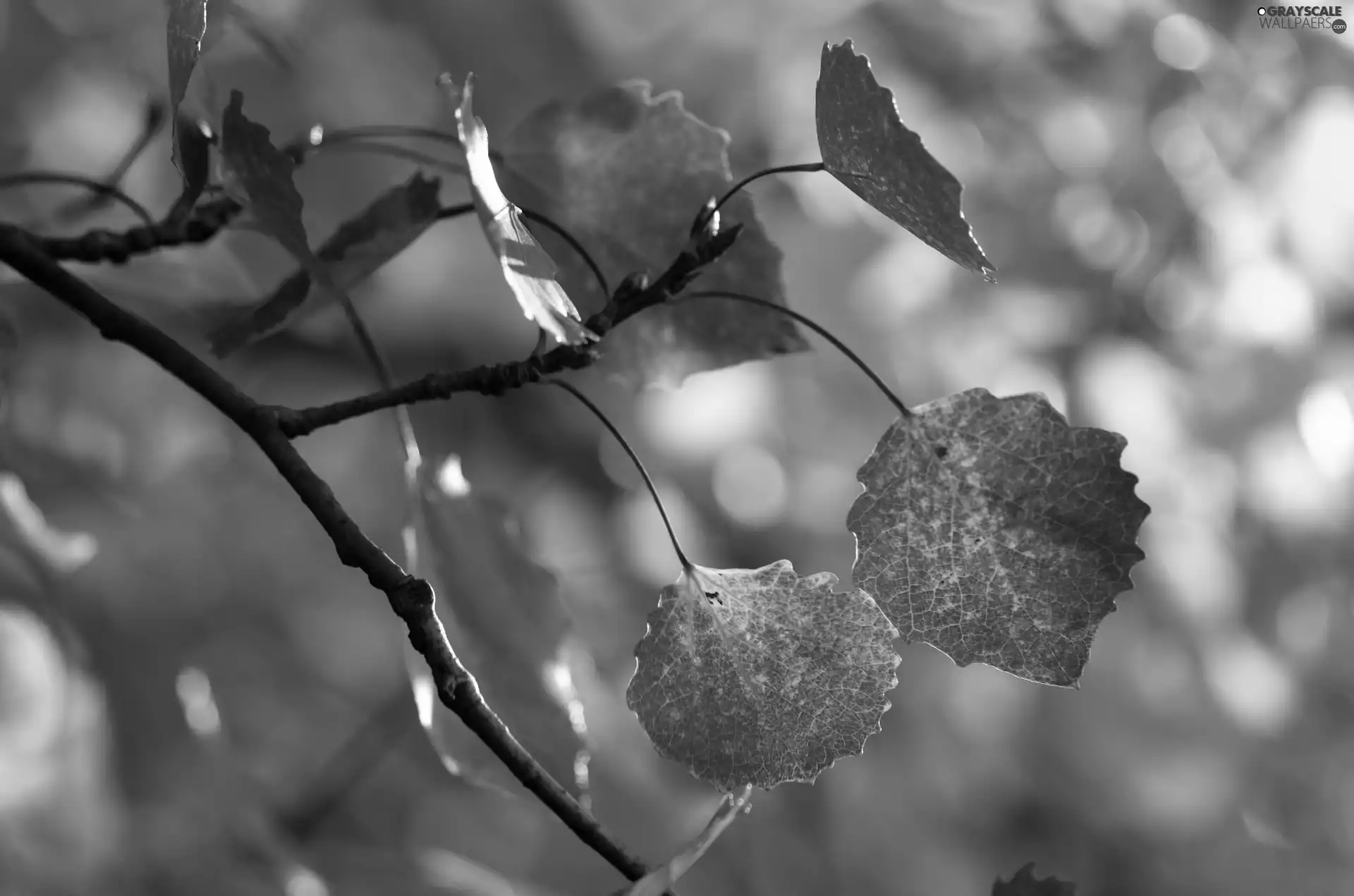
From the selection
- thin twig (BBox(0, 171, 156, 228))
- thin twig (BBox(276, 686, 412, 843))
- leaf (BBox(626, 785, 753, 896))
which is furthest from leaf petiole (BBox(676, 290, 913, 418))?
thin twig (BBox(276, 686, 412, 843))

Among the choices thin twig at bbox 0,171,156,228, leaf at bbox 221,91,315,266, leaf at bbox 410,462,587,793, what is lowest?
leaf at bbox 410,462,587,793

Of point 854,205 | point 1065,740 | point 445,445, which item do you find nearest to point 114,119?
point 445,445

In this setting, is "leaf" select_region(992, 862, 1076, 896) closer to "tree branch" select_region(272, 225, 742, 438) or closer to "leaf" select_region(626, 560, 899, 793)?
"leaf" select_region(626, 560, 899, 793)

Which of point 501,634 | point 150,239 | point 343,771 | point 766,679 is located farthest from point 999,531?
point 343,771

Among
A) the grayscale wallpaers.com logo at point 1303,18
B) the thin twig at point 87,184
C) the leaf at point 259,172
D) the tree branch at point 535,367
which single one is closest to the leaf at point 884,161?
the tree branch at point 535,367

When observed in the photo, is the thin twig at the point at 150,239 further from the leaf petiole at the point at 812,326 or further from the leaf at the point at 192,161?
the leaf petiole at the point at 812,326

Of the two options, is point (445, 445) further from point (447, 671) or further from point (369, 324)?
point (447, 671)

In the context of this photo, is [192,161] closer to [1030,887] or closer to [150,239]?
[150,239]
